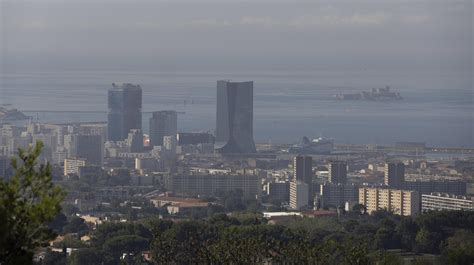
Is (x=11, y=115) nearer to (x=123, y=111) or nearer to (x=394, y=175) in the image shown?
(x=123, y=111)

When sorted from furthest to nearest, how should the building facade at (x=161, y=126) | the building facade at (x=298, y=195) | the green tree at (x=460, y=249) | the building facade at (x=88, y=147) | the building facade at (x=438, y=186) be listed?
the building facade at (x=161, y=126), the building facade at (x=88, y=147), the building facade at (x=438, y=186), the building facade at (x=298, y=195), the green tree at (x=460, y=249)

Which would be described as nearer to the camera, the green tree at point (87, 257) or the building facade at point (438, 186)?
the green tree at point (87, 257)

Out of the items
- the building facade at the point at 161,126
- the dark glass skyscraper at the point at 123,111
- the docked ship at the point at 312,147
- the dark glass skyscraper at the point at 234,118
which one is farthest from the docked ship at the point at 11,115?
the docked ship at the point at 312,147

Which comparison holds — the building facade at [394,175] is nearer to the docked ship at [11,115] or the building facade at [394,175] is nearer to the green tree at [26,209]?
the docked ship at [11,115]

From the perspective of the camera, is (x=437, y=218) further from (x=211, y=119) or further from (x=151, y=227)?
(x=211, y=119)

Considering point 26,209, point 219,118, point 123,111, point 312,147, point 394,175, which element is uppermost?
point 123,111

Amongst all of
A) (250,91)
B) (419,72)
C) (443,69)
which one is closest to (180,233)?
(250,91)

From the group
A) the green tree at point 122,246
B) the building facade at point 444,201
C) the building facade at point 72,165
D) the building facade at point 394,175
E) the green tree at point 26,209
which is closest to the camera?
the green tree at point 26,209

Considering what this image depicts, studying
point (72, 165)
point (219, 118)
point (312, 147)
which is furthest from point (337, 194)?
point (219, 118)
